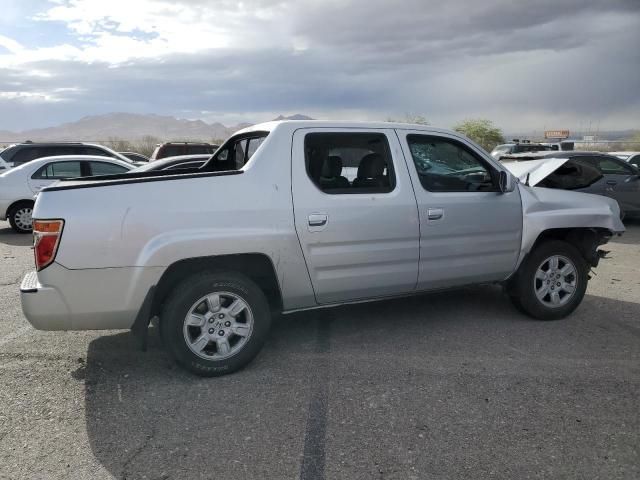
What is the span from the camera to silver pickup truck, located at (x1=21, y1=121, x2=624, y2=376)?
136 inches

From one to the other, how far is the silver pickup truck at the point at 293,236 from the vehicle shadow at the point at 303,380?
0.32 metres

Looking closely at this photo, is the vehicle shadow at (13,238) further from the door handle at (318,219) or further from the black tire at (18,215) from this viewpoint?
the door handle at (318,219)

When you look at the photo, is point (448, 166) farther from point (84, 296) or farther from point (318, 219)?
point (84, 296)

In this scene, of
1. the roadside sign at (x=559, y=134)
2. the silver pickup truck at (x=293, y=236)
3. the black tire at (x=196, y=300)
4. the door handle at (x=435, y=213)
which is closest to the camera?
the silver pickup truck at (x=293, y=236)

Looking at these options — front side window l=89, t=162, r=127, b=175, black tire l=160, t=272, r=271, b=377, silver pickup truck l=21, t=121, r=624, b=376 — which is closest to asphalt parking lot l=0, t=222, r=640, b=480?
black tire l=160, t=272, r=271, b=377

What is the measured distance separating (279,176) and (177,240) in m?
0.89

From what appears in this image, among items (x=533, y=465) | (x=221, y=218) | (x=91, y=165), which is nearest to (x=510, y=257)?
(x=533, y=465)

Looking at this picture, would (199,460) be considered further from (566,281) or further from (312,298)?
(566,281)

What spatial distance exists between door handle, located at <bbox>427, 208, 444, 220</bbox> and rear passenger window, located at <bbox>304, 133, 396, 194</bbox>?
0.39 metres

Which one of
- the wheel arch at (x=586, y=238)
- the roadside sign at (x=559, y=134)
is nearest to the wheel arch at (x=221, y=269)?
the wheel arch at (x=586, y=238)

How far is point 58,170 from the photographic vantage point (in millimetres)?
10695

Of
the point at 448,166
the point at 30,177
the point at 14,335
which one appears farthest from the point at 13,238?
the point at 448,166

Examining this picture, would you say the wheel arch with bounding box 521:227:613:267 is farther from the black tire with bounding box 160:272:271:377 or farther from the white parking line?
the white parking line

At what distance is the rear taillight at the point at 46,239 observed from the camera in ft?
11.0
